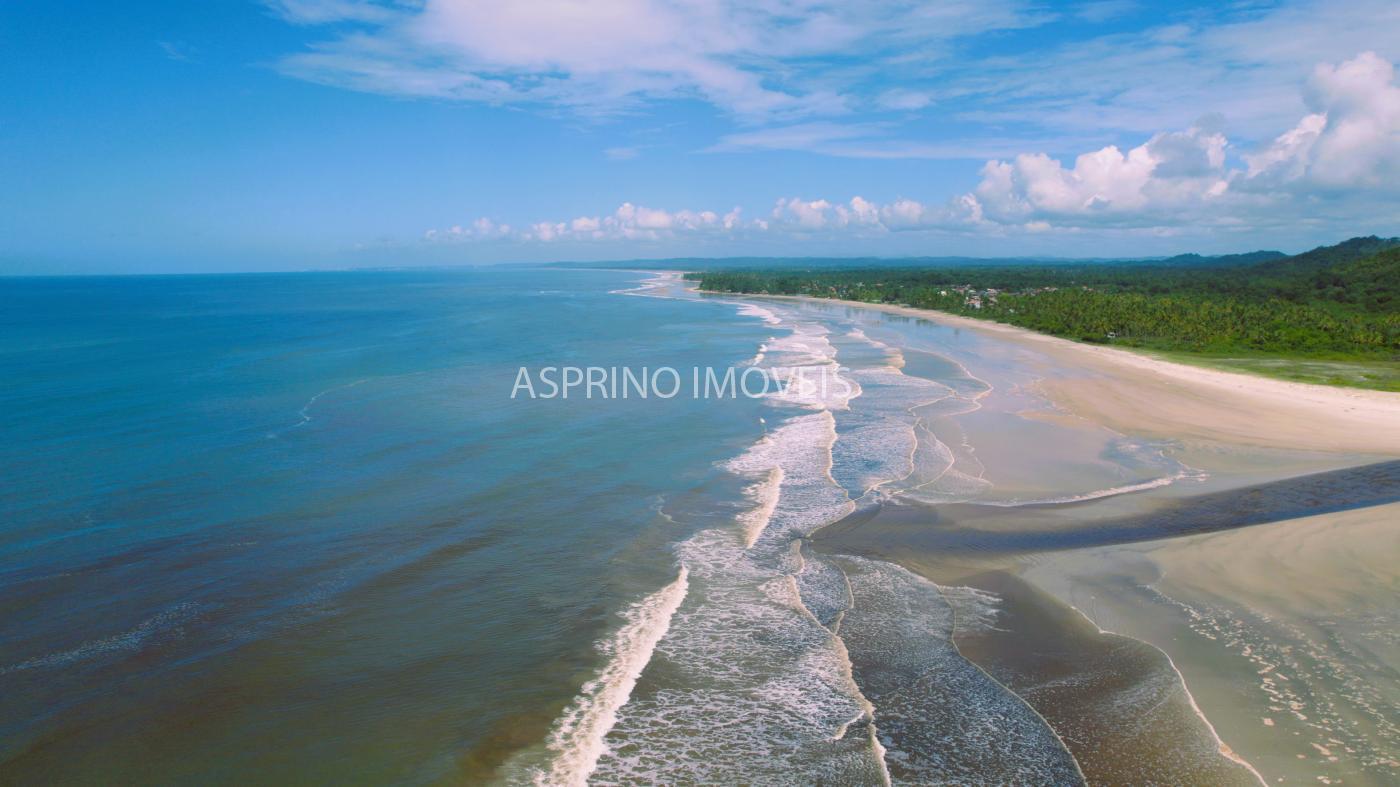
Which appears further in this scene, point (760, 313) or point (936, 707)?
point (760, 313)

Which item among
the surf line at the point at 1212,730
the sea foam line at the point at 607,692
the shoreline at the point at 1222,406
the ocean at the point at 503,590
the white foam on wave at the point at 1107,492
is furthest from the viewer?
the shoreline at the point at 1222,406

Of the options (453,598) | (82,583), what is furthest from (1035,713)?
(82,583)

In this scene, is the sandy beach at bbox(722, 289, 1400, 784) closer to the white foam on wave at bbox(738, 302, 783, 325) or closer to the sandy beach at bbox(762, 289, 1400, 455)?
the sandy beach at bbox(762, 289, 1400, 455)

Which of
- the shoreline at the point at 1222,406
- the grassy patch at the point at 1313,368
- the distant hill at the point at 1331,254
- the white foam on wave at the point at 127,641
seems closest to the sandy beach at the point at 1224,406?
the shoreline at the point at 1222,406

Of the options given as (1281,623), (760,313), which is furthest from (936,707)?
(760,313)

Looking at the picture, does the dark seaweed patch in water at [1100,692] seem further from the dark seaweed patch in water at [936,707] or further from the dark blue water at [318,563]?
the dark blue water at [318,563]

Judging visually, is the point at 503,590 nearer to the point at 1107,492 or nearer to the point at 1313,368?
the point at 1107,492
